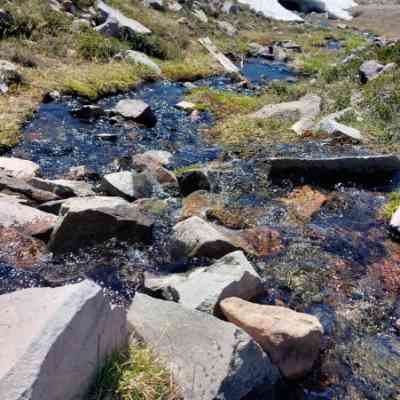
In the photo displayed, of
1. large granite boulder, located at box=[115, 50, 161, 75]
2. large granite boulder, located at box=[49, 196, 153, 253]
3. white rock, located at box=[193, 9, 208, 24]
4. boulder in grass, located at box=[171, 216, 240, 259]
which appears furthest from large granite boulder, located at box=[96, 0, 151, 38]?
boulder in grass, located at box=[171, 216, 240, 259]

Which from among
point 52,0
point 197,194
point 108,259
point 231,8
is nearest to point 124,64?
point 52,0

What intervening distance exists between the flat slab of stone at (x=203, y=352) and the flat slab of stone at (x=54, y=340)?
76cm

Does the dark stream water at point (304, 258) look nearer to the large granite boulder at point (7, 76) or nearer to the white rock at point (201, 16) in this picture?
the large granite boulder at point (7, 76)

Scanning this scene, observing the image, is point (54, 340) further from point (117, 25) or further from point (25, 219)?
point (117, 25)

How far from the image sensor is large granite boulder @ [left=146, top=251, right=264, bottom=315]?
21.3 ft

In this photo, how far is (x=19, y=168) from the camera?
1112cm

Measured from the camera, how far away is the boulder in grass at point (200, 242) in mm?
8195

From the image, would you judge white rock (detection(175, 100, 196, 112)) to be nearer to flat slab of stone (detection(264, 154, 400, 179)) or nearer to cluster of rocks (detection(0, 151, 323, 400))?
flat slab of stone (detection(264, 154, 400, 179))

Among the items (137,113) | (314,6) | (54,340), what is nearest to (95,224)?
(54,340)

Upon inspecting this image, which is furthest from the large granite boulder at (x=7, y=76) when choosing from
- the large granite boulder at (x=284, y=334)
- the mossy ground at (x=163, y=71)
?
the large granite boulder at (x=284, y=334)

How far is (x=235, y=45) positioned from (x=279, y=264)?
28708mm

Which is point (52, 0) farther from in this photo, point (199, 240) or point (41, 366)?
point (41, 366)

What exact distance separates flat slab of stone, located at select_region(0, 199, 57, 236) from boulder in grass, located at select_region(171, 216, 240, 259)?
2387mm

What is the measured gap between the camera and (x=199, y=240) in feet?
26.9
